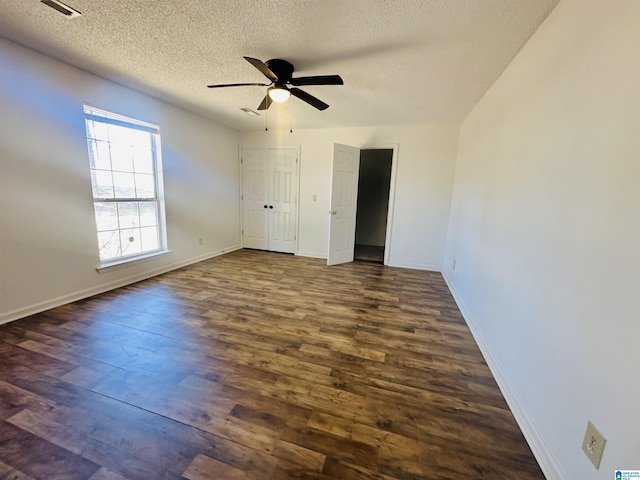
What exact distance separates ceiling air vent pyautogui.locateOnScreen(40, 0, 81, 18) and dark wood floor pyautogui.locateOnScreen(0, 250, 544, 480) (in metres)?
2.37

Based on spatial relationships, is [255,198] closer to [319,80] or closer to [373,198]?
[373,198]

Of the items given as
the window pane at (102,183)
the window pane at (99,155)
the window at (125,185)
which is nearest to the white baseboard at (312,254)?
the window at (125,185)

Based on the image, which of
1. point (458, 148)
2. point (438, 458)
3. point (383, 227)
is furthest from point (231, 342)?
point (383, 227)

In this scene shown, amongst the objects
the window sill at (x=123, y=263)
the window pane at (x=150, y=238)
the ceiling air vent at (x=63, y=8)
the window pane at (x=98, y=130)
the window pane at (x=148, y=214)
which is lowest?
the window sill at (x=123, y=263)

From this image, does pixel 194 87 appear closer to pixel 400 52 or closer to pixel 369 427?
pixel 400 52

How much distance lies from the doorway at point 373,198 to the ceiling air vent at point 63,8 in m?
4.94

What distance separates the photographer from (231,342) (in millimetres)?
2164

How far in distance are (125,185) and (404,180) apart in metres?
4.09

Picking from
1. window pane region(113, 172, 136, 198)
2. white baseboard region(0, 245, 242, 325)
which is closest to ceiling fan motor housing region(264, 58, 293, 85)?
window pane region(113, 172, 136, 198)

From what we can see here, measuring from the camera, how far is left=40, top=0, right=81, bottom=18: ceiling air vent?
1.66 metres

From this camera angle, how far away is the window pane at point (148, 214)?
3.57 meters

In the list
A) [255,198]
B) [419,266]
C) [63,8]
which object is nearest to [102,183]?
[63,8]

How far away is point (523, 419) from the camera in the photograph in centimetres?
145
